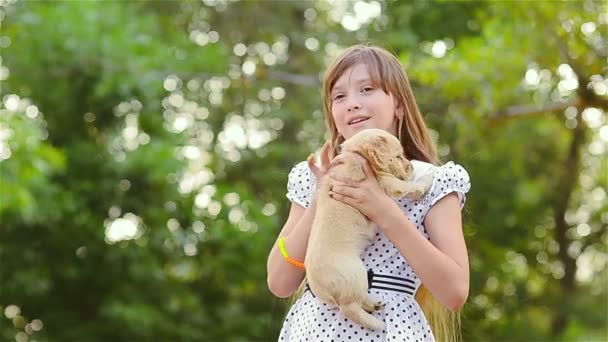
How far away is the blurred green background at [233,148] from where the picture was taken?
855 cm

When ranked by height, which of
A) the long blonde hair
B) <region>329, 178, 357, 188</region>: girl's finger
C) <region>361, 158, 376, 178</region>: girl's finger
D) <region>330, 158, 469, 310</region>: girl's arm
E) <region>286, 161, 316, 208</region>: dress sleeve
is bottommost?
<region>330, 158, 469, 310</region>: girl's arm

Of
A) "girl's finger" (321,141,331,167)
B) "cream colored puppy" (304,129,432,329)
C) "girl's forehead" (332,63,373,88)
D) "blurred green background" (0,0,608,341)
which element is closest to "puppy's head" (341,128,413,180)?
"cream colored puppy" (304,129,432,329)

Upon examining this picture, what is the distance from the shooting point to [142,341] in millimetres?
11891

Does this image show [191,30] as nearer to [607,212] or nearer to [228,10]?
[228,10]

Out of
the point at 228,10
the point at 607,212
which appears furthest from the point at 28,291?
the point at 607,212

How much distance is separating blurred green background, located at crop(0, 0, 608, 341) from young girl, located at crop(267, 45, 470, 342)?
15.7 ft

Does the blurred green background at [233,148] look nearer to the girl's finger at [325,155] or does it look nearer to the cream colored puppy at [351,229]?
the girl's finger at [325,155]

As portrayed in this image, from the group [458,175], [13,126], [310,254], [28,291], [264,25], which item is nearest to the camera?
[310,254]

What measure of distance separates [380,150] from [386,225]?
0.61 feet

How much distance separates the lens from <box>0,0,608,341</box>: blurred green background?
8.55 meters

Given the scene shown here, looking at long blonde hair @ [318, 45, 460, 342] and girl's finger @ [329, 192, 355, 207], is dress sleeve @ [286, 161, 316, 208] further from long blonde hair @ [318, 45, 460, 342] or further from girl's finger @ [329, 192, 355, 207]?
girl's finger @ [329, 192, 355, 207]

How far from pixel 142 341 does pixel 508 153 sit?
521cm

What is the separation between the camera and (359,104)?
2729 mm

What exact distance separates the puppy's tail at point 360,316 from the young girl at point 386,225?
0.03m
